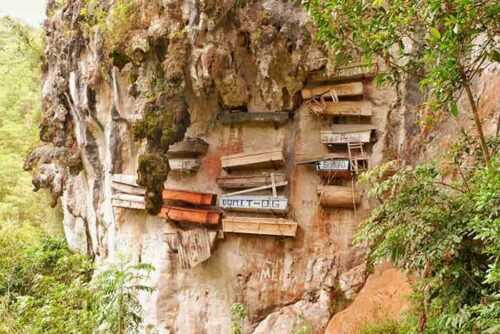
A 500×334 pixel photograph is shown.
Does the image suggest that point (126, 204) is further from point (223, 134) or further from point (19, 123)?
point (19, 123)

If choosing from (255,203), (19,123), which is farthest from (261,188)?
(19,123)

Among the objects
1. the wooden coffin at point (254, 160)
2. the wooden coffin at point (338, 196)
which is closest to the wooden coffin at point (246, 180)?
the wooden coffin at point (254, 160)

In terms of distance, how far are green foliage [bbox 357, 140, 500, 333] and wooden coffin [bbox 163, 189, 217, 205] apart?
4.09 m

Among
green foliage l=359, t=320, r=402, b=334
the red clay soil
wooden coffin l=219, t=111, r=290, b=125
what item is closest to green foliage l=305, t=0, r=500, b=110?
green foliage l=359, t=320, r=402, b=334

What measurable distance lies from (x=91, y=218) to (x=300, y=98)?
6.34 m

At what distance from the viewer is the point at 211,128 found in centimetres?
753

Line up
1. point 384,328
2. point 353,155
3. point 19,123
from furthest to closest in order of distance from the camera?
point 19,123 < point 353,155 < point 384,328

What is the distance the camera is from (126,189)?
795 cm

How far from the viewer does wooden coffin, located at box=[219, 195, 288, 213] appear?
22.2 ft

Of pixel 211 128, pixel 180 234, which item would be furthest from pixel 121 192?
pixel 211 128

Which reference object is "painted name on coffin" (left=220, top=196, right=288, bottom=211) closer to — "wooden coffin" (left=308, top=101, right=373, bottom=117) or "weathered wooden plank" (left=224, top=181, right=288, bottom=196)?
"weathered wooden plank" (left=224, top=181, right=288, bottom=196)

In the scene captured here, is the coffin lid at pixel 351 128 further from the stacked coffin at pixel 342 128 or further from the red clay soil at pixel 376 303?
the red clay soil at pixel 376 303

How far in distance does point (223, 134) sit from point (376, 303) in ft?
12.9

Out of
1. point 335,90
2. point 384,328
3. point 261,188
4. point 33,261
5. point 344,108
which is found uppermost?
point 335,90
